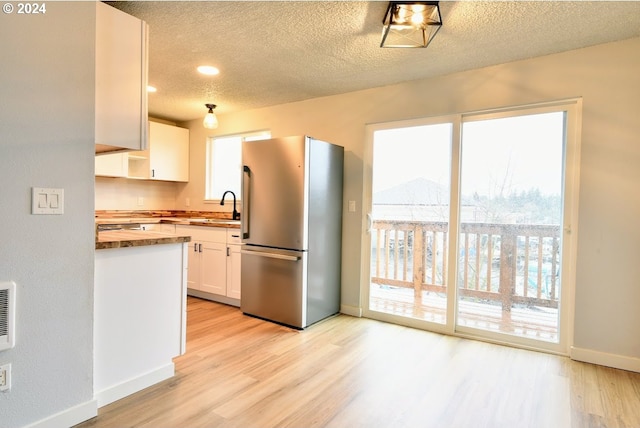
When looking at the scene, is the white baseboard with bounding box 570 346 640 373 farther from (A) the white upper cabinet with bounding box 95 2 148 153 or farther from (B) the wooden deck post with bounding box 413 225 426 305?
(A) the white upper cabinet with bounding box 95 2 148 153

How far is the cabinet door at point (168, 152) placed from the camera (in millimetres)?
4516

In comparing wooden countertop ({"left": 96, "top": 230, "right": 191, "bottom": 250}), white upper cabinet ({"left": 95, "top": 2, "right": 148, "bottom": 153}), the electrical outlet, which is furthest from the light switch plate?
the electrical outlet

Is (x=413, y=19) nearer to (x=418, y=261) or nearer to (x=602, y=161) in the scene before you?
(x=602, y=161)

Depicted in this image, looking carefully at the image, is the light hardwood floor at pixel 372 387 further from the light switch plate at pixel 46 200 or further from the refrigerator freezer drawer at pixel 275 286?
the light switch plate at pixel 46 200

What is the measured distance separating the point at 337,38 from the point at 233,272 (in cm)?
254

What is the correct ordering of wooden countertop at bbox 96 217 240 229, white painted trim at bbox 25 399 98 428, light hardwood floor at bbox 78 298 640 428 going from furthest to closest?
wooden countertop at bbox 96 217 240 229 < light hardwood floor at bbox 78 298 640 428 < white painted trim at bbox 25 399 98 428

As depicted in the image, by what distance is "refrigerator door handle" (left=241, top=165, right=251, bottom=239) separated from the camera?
3.35m

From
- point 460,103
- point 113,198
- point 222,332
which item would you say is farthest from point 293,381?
point 113,198

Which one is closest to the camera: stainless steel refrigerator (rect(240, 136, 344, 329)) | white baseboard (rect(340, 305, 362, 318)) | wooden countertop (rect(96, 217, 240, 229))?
stainless steel refrigerator (rect(240, 136, 344, 329))

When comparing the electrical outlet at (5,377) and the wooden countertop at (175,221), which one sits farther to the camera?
the wooden countertop at (175,221)

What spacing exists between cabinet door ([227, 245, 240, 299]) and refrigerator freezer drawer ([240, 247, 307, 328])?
23cm

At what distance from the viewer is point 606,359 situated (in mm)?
2410

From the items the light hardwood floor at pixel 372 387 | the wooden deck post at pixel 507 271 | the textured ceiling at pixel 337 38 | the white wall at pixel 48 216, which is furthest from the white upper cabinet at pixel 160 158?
the wooden deck post at pixel 507 271

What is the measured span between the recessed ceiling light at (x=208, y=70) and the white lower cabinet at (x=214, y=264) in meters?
1.57
